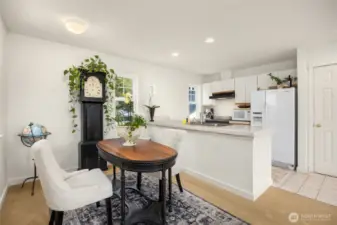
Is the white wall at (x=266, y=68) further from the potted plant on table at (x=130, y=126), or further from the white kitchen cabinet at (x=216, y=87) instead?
the potted plant on table at (x=130, y=126)

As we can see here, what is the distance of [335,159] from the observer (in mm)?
3264

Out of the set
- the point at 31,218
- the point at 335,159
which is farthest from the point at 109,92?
the point at 335,159

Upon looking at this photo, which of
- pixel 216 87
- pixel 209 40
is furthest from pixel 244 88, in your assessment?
pixel 209 40

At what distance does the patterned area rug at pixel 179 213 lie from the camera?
1947 mm

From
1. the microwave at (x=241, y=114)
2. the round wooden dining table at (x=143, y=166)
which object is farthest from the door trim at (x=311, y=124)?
the round wooden dining table at (x=143, y=166)

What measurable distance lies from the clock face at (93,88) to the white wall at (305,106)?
12.8 feet

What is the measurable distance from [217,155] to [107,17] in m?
2.51

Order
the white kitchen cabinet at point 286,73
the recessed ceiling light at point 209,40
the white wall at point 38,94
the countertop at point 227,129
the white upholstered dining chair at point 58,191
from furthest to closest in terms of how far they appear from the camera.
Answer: the white kitchen cabinet at point 286,73, the recessed ceiling light at point 209,40, the white wall at point 38,94, the countertop at point 227,129, the white upholstered dining chair at point 58,191

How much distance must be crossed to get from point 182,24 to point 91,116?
90.5 inches

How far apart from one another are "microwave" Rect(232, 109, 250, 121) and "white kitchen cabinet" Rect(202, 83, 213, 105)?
1025mm

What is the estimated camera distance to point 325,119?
338cm

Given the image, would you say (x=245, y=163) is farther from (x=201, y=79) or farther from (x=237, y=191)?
(x=201, y=79)

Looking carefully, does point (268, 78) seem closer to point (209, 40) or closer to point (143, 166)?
point (209, 40)

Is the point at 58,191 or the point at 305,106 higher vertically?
the point at 305,106
